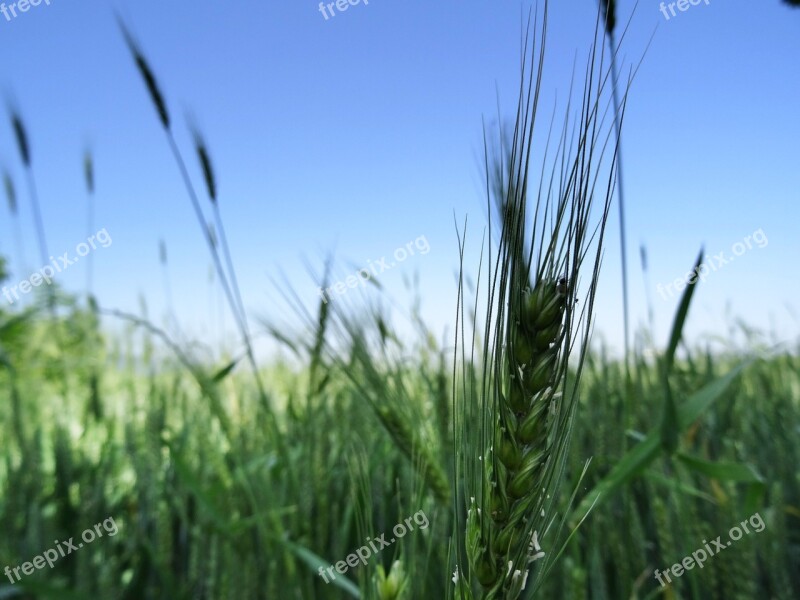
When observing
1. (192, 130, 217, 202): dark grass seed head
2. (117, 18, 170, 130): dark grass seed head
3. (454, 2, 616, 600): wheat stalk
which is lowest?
(454, 2, 616, 600): wheat stalk

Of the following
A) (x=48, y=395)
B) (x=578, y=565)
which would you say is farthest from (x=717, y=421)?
(x=48, y=395)

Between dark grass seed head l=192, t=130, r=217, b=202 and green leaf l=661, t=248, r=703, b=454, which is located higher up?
dark grass seed head l=192, t=130, r=217, b=202

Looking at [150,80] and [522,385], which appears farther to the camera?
[150,80]

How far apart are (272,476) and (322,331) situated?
397 millimetres

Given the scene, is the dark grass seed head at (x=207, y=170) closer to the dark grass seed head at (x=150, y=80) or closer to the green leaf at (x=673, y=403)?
the dark grass seed head at (x=150, y=80)

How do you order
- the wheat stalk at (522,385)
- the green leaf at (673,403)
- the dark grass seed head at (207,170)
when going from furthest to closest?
1. the dark grass seed head at (207,170)
2. the green leaf at (673,403)
3. the wheat stalk at (522,385)

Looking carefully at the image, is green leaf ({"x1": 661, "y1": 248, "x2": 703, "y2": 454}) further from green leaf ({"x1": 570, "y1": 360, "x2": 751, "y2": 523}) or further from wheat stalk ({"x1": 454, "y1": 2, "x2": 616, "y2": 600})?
wheat stalk ({"x1": 454, "y1": 2, "x2": 616, "y2": 600})

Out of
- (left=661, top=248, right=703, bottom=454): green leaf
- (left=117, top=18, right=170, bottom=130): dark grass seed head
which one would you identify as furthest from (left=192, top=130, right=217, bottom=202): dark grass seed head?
(left=661, top=248, right=703, bottom=454): green leaf

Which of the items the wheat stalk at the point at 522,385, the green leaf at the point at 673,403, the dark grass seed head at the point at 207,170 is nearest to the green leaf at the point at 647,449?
the green leaf at the point at 673,403

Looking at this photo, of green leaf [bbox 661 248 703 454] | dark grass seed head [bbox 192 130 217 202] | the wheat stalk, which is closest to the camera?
the wheat stalk

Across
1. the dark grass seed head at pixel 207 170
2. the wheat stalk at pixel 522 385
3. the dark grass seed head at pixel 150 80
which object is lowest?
the wheat stalk at pixel 522 385

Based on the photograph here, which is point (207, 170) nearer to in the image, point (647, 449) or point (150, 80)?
point (150, 80)

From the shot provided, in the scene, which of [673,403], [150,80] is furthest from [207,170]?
[673,403]

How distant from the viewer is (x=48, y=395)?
2.45 m
